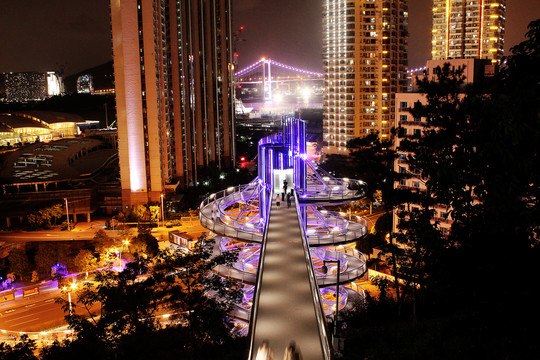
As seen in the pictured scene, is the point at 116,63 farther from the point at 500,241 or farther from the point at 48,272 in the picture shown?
the point at 500,241

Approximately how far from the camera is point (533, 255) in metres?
6.07

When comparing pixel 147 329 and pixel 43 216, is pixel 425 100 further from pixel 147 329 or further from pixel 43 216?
pixel 43 216

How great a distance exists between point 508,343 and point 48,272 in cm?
2548

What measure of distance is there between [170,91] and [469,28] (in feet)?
159

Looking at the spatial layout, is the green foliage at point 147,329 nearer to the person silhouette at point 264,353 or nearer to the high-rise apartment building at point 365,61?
the person silhouette at point 264,353

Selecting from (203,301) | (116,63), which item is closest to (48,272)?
(116,63)

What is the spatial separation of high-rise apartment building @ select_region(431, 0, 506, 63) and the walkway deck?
62.3 metres

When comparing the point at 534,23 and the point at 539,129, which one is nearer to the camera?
the point at 539,129

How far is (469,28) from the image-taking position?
218 feet

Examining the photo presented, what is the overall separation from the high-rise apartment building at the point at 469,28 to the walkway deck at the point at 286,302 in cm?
6234

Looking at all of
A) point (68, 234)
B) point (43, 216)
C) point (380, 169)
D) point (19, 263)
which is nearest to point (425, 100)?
point (380, 169)

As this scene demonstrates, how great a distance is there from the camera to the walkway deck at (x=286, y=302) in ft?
21.9

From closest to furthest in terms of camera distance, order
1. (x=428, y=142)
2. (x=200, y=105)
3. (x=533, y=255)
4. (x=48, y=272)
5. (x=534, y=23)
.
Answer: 1. (x=534, y=23)
2. (x=533, y=255)
3. (x=428, y=142)
4. (x=48, y=272)
5. (x=200, y=105)

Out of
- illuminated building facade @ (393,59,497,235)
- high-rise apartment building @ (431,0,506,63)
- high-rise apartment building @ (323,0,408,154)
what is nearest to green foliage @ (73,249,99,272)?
illuminated building facade @ (393,59,497,235)
